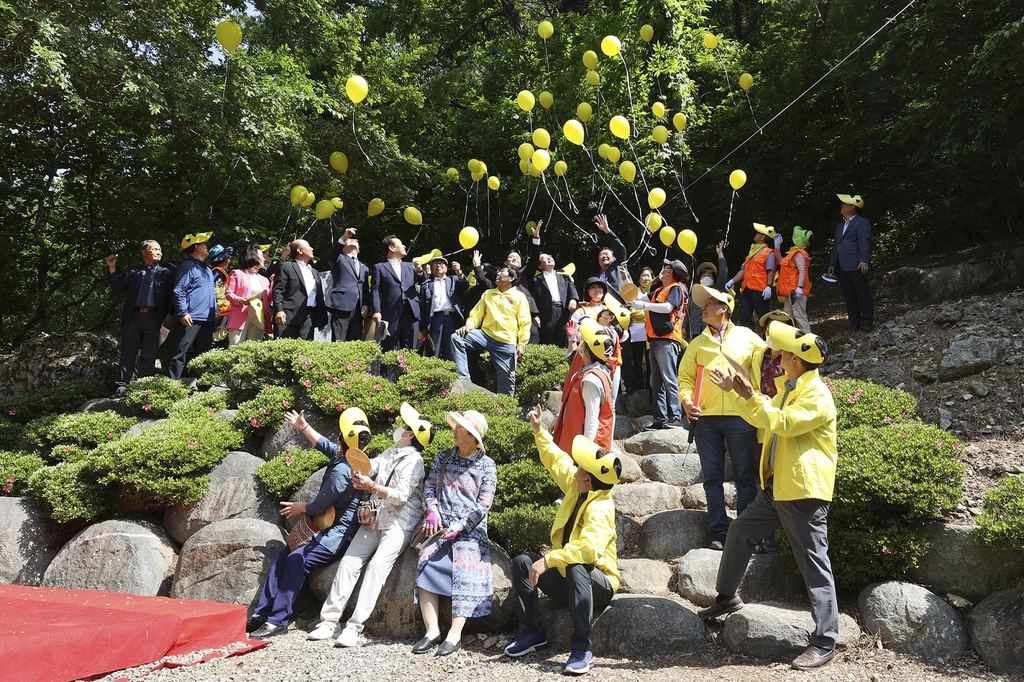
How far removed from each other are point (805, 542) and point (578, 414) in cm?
206

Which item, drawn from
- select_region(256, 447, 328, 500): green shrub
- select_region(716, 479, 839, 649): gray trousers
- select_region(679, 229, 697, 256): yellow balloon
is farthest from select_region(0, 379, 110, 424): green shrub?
select_region(716, 479, 839, 649): gray trousers

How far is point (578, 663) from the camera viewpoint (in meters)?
5.02

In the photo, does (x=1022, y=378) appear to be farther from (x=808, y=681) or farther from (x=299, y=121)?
(x=299, y=121)

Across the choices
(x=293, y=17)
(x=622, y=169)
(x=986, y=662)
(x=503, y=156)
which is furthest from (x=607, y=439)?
(x=503, y=156)

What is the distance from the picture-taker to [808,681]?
4660mm

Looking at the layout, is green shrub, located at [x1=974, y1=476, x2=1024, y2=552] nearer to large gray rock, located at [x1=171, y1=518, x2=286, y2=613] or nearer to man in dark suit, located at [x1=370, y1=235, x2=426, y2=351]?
large gray rock, located at [x1=171, y1=518, x2=286, y2=613]

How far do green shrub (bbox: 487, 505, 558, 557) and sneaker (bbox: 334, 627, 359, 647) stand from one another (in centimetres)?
134

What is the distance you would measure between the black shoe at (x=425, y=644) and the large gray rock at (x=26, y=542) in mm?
3635

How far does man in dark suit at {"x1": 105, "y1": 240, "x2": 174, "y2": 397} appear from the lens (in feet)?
32.3

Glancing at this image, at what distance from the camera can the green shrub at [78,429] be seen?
8.37 meters

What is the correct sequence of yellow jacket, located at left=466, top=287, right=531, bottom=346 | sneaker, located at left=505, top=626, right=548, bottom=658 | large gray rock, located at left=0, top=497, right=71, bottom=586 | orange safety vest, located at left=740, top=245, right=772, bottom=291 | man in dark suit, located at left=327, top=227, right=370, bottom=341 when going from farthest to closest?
orange safety vest, located at left=740, top=245, right=772, bottom=291 < man in dark suit, located at left=327, top=227, right=370, bottom=341 < yellow jacket, located at left=466, top=287, right=531, bottom=346 < large gray rock, located at left=0, top=497, right=71, bottom=586 < sneaker, located at left=505, top=626, right=548, bottom=658

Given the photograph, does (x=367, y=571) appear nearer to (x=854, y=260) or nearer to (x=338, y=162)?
(x=338, y=162)

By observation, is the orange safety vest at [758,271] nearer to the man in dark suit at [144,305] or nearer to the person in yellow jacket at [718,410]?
the person in yellow jacket at [718,410]

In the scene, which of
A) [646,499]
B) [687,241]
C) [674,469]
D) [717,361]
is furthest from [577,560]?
[687,241]
